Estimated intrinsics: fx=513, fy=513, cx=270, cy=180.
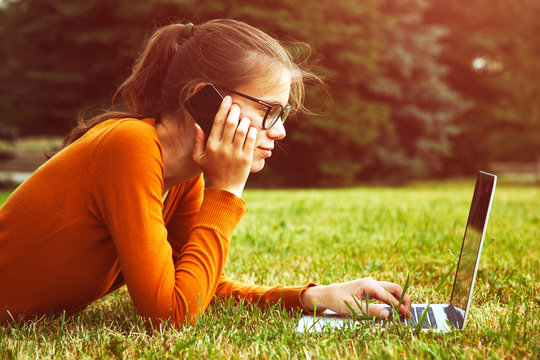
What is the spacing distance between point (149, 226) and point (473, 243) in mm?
1192

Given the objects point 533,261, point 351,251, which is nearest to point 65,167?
point 351,251

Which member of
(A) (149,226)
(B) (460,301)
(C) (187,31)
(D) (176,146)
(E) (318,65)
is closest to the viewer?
(A) (149,226)

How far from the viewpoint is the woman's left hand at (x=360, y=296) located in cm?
209

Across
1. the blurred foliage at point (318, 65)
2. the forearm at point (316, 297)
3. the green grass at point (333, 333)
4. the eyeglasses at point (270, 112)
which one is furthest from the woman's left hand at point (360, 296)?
the blurred foliage at point (318, 65)

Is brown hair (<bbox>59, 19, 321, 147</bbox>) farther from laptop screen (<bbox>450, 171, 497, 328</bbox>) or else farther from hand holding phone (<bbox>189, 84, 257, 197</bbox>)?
laptop screen (<bbox>450, 171, 497, 328</bbox>)

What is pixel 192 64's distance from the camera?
7.10 ft

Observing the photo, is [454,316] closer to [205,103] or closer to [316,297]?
[316,297]

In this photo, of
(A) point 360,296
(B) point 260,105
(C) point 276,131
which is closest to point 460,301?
(A) point 360,296

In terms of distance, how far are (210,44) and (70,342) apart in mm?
1308

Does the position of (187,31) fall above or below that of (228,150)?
above

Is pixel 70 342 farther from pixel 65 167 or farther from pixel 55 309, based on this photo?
pixel 65 167

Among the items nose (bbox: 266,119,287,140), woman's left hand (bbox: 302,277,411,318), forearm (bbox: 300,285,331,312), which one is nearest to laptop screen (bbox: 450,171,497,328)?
woman's left hand (bbox: 302,277,411,318)

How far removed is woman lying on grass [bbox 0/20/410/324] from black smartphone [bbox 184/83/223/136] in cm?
4

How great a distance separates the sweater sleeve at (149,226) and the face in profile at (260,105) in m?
0.27
